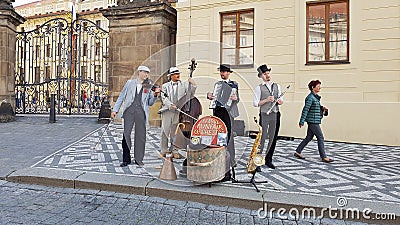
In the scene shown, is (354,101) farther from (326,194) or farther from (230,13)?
(326,194)

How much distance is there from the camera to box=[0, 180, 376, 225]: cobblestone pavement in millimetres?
3945

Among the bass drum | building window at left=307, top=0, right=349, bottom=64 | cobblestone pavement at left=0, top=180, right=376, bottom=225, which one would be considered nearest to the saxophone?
the bass drum

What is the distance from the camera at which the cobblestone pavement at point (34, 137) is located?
22.1 ft

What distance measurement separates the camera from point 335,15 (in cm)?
988

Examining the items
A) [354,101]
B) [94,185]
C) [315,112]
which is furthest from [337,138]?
[94,185]

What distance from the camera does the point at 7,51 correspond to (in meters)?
13.7

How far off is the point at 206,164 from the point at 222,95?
0.97 m

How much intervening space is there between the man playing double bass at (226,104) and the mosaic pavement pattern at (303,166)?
0.23 m

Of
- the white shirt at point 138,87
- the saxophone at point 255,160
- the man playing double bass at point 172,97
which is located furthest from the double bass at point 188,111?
the white shirt at point 138,87

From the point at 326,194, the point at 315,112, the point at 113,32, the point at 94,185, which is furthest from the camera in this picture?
the point at 113,32

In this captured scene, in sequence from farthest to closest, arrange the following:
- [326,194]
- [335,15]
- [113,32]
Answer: [113,32] → [335,15] → [326,194]

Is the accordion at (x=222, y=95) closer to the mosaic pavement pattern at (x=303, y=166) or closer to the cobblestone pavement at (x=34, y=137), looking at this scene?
the mosaic pavement pattern at (x=303, y=166)

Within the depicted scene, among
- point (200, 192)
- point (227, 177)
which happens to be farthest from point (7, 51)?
point (200, 192)

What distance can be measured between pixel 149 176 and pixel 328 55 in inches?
264
